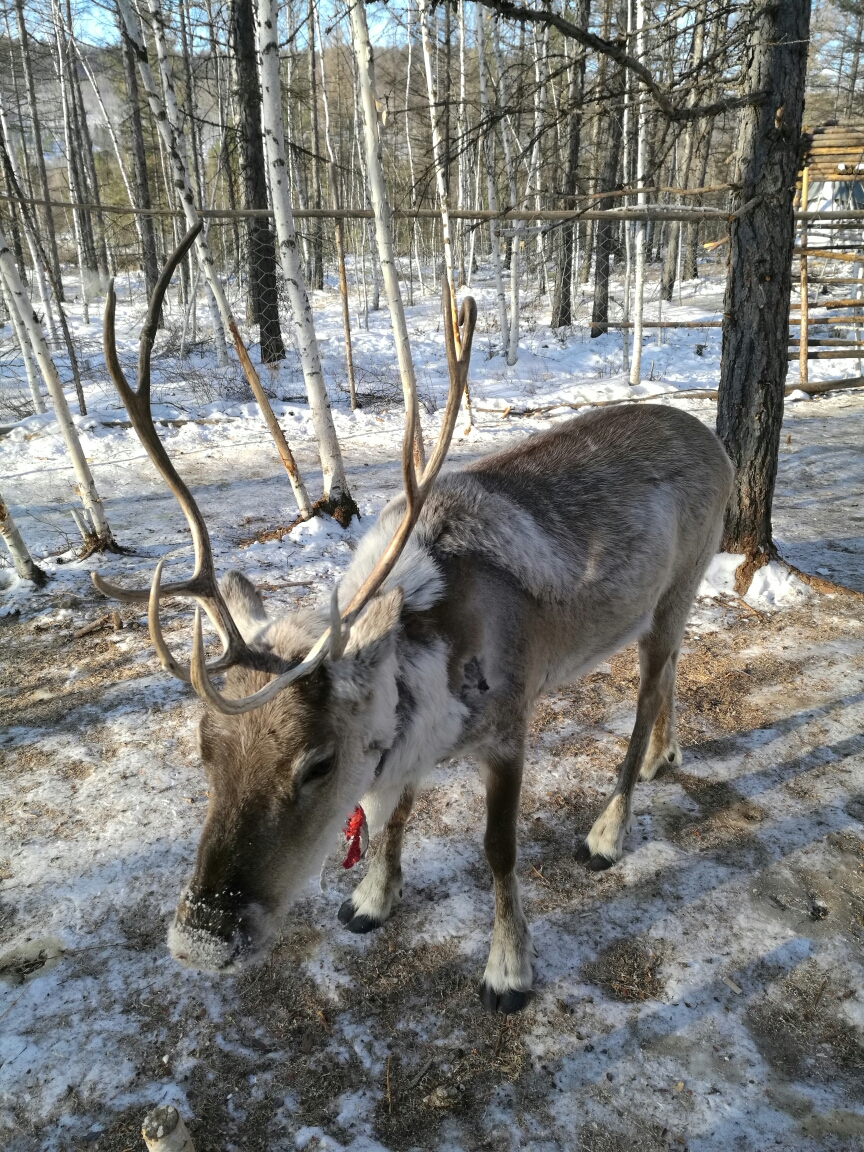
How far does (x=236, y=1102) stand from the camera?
1979mm

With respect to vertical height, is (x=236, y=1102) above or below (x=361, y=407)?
below

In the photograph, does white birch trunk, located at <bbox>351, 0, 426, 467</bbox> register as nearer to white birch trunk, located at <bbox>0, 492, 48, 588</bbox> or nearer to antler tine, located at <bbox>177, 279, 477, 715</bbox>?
antler tine, located at <bbox>177, 279, 477, 715</bbox>

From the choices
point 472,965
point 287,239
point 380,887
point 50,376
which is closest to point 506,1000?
point 472,965

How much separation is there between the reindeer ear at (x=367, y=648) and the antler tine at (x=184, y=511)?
249mm

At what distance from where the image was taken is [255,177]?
1297 cm

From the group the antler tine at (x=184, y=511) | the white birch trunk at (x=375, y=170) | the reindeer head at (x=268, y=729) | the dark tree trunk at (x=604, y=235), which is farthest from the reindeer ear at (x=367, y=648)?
the dark tree trunk at (x=604, y=235)

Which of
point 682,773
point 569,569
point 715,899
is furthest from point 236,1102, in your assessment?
point 682,773

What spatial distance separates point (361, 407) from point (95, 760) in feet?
29.2

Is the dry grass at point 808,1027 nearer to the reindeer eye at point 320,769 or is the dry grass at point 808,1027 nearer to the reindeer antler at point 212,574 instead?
the reindeer eye at point 320,769

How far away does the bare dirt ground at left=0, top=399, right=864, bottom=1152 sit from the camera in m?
1.95

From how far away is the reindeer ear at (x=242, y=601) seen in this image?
2070 mm

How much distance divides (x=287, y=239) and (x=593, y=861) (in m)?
5.13

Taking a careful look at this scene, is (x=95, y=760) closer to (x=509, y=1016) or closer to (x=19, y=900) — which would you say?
(x=19, y=900)

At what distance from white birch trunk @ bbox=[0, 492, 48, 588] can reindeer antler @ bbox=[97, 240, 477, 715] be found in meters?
3.85
